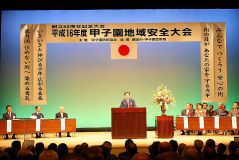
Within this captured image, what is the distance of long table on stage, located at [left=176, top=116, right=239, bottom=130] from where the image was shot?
11.1 metres

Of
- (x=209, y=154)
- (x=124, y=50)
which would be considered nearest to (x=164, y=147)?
(x=209, y=154)

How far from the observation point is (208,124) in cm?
1115

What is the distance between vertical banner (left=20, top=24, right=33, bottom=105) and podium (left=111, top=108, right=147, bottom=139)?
3049 millimetres

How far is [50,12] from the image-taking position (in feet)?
41.9

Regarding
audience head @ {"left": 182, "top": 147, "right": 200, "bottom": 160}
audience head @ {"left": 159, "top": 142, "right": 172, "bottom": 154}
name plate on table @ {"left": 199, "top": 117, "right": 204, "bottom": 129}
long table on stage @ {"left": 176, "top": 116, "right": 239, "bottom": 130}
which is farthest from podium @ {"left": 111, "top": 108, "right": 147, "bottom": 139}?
audience head @ {"left": 182, "top": 147, "right": 200, "bottom": 160}

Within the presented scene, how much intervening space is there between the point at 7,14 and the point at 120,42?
3979 mm

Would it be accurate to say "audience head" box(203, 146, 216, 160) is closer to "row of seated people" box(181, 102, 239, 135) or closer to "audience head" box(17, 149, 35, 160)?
"audience head" box(17, 149, 35, 160)

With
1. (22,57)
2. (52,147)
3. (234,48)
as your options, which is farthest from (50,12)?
(52,147)

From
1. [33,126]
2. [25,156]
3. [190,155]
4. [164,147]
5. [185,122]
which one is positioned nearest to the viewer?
[190,155]

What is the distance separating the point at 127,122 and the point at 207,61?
330 centimetres

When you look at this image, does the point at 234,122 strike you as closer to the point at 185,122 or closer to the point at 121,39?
the point at 185,122

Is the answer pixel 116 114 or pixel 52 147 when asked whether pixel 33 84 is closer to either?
pixel 116 114

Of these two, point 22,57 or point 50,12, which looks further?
point 50,12
